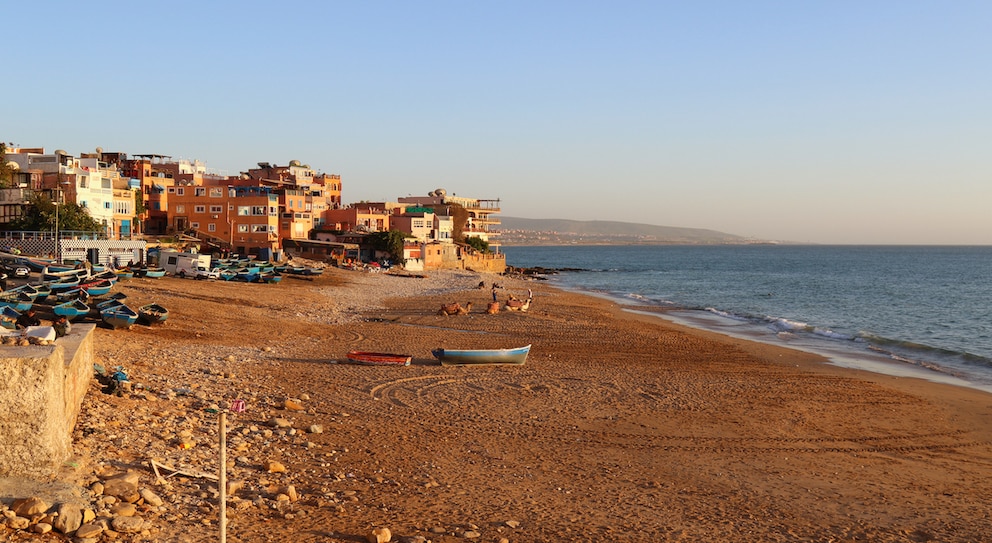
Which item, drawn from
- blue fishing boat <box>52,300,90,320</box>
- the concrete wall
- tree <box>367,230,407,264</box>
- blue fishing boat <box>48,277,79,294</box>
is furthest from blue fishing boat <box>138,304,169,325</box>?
tree <box>367,230,407,264</box>

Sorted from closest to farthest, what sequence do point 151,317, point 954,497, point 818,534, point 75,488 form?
1. point 75,488
2. point 818,534
3. point 954,497
4. point 151,317

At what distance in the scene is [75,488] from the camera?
9.67 meters

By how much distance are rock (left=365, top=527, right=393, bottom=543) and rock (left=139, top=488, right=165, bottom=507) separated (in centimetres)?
267

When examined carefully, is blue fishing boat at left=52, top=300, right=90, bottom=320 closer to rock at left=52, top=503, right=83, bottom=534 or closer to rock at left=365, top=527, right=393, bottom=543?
rock at left=52, top=503, right=83, bottom=534

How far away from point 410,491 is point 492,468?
1925 mm

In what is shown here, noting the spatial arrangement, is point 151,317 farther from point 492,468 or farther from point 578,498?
point 578,498

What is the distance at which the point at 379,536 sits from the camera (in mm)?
9758

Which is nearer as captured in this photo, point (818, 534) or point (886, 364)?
point (818, 534)

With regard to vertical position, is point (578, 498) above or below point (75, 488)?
below

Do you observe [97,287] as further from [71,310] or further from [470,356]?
[470,356]

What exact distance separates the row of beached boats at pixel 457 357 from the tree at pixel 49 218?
34.9 m

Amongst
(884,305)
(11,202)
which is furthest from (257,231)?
(884,305)

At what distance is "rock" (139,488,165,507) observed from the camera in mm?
9828

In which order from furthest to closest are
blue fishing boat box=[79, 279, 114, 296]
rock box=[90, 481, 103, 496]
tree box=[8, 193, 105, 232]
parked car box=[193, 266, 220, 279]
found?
tree box=[8, 193, 105, 232]
parked car box=[193, 266, 220, 279]
blue fishing boat box=[79, 279, 114, 296]
rock box=[90, 481, 103, 496]
